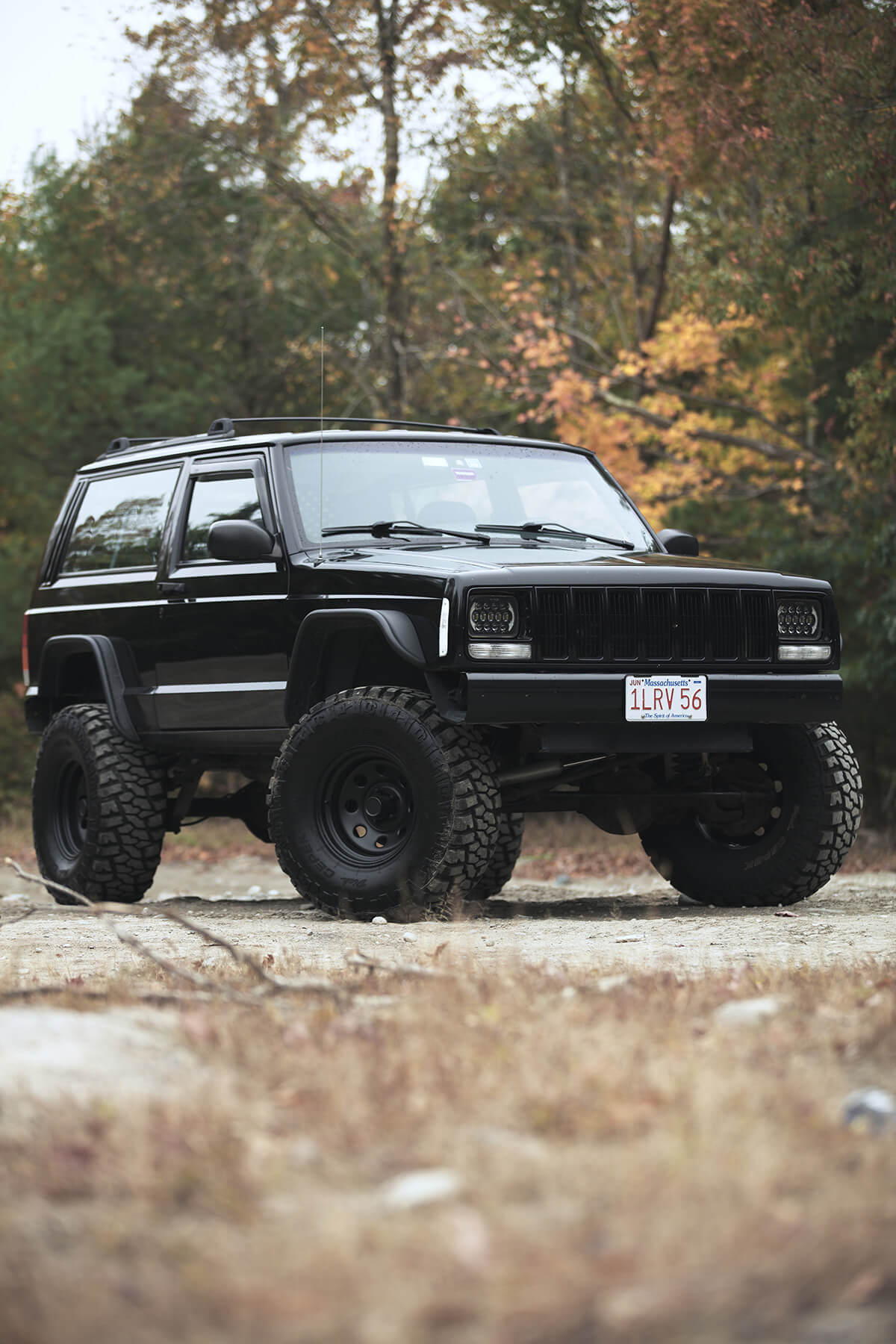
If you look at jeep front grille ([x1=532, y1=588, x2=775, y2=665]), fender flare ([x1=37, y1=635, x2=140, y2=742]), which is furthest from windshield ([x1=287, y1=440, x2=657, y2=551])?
fender flare ([x1=37, y1=635, x2=140, y2=742])

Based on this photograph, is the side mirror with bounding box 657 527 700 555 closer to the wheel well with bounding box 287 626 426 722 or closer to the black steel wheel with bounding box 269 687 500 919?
the wheel well with bounding box 287 626 426 722

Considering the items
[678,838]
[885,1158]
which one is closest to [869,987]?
[885,1158]

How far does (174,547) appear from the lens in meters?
9.53

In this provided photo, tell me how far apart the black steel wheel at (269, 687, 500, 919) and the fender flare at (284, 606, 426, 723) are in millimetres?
229

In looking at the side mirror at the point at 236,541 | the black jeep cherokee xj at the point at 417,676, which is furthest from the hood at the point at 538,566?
the side mirror at the point at 236,541

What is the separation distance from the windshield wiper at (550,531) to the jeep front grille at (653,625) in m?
0.98

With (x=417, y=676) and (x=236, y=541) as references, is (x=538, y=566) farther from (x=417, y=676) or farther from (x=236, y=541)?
(x=236, y=541)

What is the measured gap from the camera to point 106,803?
9.49 meters

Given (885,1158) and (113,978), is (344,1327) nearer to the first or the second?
(885,1158)

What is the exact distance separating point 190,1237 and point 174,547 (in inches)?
277

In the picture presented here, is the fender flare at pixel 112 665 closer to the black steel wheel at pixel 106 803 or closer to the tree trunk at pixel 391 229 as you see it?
the black steel wheel at pixel 106 803

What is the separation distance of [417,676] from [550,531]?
109 centimetres

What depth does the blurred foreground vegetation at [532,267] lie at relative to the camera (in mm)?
14766

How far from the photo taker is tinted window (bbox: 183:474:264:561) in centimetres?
913
